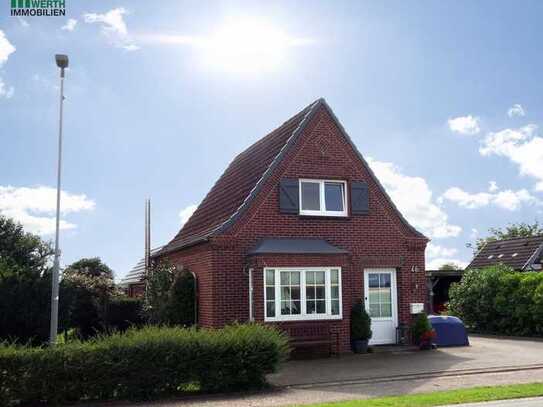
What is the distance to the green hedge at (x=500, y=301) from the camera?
23.1 meters

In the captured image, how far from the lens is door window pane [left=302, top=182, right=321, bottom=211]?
19.0 metres

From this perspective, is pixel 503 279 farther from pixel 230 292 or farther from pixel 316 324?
pixel 230 292

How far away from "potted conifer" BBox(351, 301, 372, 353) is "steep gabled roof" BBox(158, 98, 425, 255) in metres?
3.59

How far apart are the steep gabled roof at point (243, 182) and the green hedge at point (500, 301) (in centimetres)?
598

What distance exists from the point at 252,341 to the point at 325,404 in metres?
2.36

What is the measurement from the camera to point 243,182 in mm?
20594

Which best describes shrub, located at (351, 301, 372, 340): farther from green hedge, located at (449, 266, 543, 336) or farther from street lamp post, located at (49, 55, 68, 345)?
street lamp post, located at (49, 55, 68, 345)

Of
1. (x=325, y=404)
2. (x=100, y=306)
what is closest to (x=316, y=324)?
(x=325, y=404)

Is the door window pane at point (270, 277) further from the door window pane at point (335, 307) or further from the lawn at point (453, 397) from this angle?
the lawn at point (453, 397)

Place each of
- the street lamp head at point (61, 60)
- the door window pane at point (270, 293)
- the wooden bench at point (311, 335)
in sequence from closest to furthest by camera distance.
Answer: the street lamp head at point (61, 60) < the wooden bench at point (311, 335) < the door window pane at point (270, 293)

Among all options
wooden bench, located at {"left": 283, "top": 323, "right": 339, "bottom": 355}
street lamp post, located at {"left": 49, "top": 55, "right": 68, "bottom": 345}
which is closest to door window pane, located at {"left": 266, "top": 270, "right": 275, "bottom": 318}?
wooden bench, located at {"left": 283, "top": 323, "right": 339, "bottom": 355}

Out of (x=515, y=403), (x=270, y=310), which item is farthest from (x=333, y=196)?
(x=515, y=403)

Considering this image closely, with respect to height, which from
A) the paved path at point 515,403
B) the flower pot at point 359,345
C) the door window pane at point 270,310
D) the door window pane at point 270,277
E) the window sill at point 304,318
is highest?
the door window pane at point 270,277

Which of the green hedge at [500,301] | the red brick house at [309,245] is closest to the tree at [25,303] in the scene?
the red brick house at [309,245]
